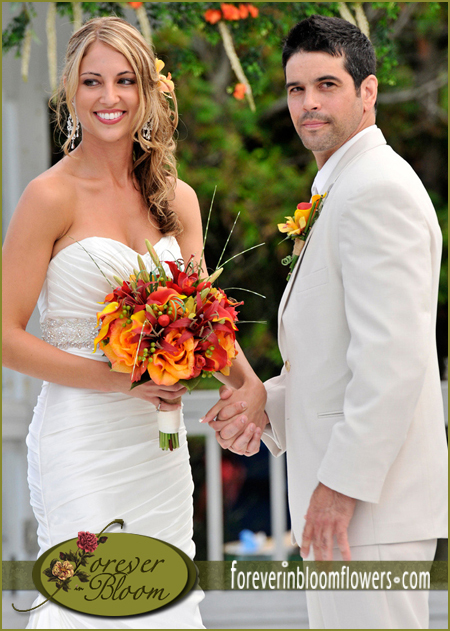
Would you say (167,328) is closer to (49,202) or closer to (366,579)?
(49,202)

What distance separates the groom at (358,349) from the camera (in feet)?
6.07

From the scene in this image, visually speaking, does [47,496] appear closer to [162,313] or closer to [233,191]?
[162,313]

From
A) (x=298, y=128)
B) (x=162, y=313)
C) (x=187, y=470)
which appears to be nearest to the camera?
(x=162, y=313)

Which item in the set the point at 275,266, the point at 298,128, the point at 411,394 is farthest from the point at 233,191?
the point at 411,394

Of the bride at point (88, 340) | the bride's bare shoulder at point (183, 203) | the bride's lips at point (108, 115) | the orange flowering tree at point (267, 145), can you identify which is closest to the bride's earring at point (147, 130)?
the bride at point (88, 340)

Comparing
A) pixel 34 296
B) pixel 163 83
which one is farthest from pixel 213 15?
pixel 34 296

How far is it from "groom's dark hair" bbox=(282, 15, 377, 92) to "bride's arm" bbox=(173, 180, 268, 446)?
74cm

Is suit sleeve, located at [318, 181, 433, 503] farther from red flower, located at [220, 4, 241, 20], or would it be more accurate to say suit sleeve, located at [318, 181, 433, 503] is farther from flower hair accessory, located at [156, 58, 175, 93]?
red flower, located at [220, 4, 241, 20]

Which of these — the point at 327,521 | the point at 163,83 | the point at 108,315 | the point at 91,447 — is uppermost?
the point at 163,83

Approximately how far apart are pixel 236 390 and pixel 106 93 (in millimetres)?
1089

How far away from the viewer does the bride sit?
2264 millimetres

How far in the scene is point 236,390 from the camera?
2.49 m

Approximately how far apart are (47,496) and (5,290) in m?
0.69

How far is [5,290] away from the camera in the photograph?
227 cm
